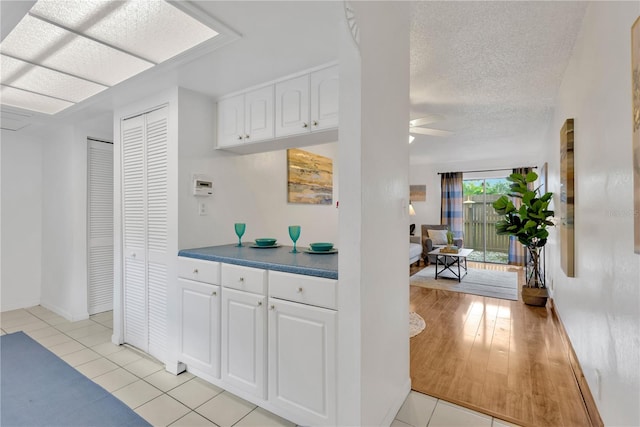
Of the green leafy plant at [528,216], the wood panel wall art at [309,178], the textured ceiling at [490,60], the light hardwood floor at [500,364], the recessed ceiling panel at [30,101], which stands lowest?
the light hardwood floor at [500,364]

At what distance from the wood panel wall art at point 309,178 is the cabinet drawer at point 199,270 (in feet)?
5.62

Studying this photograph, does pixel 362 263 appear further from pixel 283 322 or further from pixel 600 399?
pixel 600 399

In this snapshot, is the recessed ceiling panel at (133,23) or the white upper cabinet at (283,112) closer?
the recessed ceiling panel at (133,23)

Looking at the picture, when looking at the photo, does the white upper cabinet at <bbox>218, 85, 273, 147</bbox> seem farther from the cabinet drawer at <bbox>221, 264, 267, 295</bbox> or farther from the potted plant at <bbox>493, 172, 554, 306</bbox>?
the potted plant at <bbox>493, 172, 554, 306</bbox>

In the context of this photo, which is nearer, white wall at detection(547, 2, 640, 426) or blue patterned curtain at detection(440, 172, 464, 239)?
white wall at detection(547, 2, 640, 426)

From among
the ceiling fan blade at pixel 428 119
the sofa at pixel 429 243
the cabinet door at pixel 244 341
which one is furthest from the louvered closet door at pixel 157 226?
the sofa at pixel 429 243

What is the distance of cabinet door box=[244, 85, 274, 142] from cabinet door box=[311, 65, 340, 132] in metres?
0.38

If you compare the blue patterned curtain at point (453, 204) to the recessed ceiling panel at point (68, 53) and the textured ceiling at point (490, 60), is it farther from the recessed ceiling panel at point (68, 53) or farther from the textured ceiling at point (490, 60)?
the recessed ceiling panel at point (68, 53)

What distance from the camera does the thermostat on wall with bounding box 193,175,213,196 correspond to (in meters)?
2.39

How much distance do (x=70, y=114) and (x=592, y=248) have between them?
4471 millimetres

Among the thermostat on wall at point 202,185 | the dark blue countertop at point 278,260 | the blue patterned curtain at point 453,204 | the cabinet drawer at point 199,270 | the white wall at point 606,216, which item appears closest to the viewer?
the white wall at point 606,216

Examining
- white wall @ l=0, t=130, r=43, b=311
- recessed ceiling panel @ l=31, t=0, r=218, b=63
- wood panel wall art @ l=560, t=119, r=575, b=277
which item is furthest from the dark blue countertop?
white wall @ l=0, t=130, r=43, b=311

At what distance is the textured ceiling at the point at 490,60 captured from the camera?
73.4 inches

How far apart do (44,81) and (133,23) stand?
1308 millimetres
